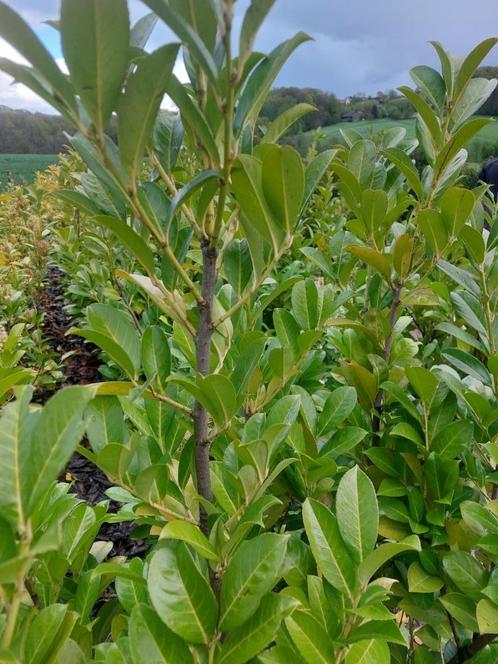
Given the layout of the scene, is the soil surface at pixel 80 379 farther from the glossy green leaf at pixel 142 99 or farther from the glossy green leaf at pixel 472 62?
the glossy green leaf at pixel 472 62

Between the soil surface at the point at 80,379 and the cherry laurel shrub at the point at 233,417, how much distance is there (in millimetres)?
455

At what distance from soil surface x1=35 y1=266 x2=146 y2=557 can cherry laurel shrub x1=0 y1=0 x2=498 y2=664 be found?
455 mm

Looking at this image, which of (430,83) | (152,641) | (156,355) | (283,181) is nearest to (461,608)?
(152,641)

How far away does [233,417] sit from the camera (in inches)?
32.4

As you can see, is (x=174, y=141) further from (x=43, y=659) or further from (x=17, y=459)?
(x=43, y=659)

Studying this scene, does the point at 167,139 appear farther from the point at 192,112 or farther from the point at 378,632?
the point at 378,632

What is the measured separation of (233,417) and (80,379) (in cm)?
297

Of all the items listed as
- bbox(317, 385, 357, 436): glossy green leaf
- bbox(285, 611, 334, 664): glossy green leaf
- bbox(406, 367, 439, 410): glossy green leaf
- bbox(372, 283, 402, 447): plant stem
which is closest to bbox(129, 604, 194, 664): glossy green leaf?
bbox(285, 611, 334, 664): glossy green leaf

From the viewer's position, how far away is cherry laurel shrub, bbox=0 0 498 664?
496 millimetres

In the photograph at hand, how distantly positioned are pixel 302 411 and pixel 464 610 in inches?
18.0

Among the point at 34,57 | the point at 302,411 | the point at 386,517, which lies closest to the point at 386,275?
the point at 302,411

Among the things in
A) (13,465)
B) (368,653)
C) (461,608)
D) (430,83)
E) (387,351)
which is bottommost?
(461,608)

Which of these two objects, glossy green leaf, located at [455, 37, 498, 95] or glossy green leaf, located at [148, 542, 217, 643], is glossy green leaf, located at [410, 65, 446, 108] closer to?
glossy green leaf, located at [455, 37, 498, 95]

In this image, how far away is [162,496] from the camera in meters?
0.73
